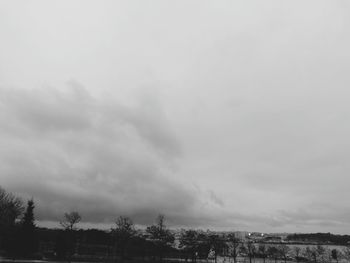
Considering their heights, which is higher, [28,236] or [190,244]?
[190,244]

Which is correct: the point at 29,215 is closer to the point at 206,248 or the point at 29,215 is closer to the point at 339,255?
the point at 206,248

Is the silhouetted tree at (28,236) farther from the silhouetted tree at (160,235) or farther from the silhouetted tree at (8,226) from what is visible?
the silhouetted tree at (160,235)

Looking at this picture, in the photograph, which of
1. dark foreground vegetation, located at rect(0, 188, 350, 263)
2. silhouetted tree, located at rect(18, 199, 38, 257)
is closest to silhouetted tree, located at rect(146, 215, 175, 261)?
dark foreground vegetation, located at rect(0, 188, 350, 263)

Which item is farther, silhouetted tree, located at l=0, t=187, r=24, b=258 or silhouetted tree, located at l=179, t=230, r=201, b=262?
silhouetted tree, located at l=179, t=230, r=201, b=262

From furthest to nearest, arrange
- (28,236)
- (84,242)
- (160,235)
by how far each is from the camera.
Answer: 1. (84,242)
2. (160,235)
3. (28,236)

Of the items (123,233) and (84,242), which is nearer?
(123,233)

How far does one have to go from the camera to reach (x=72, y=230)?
12406 cm

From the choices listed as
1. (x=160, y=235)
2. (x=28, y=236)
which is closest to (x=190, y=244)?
(x=160, y=235)

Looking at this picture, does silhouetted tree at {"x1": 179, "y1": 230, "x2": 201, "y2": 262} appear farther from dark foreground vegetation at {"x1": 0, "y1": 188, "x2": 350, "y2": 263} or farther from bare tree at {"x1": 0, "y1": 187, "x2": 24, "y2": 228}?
bare tree at {"x1": 0, "y1": 187, "x2": 24, "y2": 228}

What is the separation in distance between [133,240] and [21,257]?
45350 millimetres

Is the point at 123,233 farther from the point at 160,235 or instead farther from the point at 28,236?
the point at 28,236

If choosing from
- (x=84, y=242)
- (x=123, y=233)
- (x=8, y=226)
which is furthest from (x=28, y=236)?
(x=84, y=242)

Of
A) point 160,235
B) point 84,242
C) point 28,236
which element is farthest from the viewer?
point 84,242

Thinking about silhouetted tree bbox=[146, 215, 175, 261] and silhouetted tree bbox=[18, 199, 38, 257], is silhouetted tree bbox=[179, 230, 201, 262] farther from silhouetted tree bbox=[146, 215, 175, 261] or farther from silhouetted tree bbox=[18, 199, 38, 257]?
silhouetted tree bbox=[18, 199, 38, 257]
